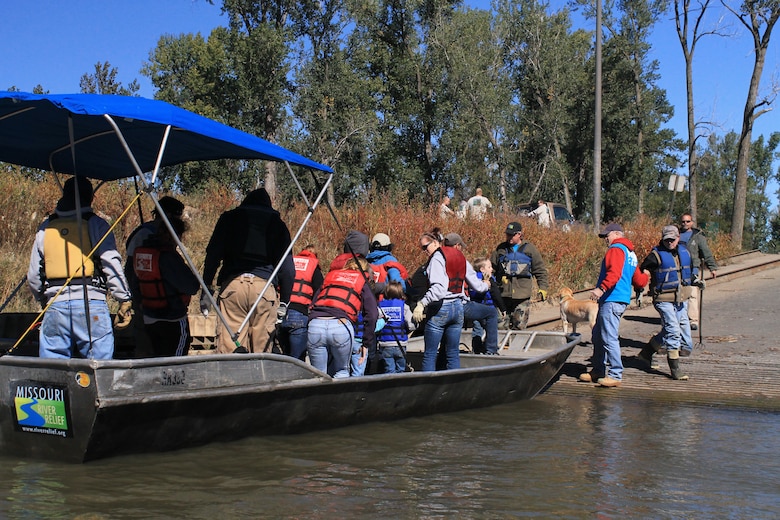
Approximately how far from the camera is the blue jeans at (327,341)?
7492 millimetres

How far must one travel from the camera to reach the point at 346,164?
33.6 meters

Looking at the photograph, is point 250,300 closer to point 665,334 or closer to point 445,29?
point 665,334

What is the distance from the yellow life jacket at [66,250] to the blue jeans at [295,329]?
2317mm

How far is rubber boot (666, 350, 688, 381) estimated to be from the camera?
1006cm

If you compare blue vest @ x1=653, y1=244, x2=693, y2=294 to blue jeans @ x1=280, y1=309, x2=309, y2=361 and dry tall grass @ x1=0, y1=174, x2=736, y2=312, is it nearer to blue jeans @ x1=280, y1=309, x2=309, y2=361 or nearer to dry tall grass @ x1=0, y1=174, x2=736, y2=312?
blue jeans @ x1=280, y1=309, x2=309, y2=361

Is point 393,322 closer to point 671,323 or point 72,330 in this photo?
point 72,330

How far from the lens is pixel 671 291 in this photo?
33.4 ft

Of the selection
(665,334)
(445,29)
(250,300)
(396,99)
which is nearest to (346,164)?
(396,99)

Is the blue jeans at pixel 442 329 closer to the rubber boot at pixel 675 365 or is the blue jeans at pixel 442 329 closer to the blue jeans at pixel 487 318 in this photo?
the blue jeans at pixel 487 318

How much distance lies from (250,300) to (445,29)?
26520mm

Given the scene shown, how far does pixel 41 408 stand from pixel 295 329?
2829 mm

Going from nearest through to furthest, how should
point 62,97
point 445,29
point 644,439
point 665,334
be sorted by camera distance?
point 62,97, point 644,439, point 665,334, point 445,29

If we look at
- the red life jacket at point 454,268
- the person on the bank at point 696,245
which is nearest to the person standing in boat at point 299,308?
the red life jacket at point 454,268

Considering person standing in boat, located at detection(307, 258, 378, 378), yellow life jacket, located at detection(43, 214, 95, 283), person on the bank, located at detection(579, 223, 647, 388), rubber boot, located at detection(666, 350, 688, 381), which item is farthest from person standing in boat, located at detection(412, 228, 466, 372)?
yellow life jacket, located at detection(43, 214, 95, 283)
